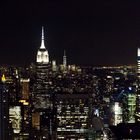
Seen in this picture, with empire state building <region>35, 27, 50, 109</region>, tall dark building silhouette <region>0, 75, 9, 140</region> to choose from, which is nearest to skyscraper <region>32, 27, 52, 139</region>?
empire state building <region>35, 27, 50, 109</region>

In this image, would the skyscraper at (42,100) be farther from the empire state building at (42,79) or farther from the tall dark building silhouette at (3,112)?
the tall dark building silhouette at (3,112)

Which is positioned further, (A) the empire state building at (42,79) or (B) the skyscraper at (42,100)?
(A) the empire state building at (42,79)

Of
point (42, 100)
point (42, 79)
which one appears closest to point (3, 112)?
point (42, 100)

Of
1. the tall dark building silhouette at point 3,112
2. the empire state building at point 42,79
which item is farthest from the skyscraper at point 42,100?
the tall dark building silhouette at point 3,112

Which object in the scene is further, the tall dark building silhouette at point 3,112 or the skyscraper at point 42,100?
the skyscraper at point 42,100

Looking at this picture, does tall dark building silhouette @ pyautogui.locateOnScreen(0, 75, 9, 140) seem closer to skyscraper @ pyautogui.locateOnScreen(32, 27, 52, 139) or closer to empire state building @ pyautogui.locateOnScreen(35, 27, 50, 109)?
skyscraper @ pyautogui.locateOnScreen(32, 27, 52, 139)

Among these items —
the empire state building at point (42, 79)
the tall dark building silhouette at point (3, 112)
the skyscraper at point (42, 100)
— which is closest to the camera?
the tall dark building silhouette at point (3, 112)

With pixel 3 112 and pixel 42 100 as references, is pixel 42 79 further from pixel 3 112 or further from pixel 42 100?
pixel 3 112

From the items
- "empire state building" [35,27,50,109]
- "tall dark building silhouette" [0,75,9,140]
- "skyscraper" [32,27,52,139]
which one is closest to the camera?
"tall dark building silhouette" [0,75,9,140]

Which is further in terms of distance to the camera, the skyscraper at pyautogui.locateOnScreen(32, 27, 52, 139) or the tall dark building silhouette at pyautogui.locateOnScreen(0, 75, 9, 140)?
the skyscraper at pyautogui.locateOnScreen(32, 27, 52, 139)

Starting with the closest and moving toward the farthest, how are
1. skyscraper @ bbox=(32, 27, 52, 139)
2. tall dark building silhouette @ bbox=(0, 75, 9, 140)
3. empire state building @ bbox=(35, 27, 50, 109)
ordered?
tall dark building silhouette @ bbox=(0, 75, 9, 140) → skyscraper @ bbox=(32, 27, 52, 139) → empire state building @ bbox=(35, 27, 50, 109)

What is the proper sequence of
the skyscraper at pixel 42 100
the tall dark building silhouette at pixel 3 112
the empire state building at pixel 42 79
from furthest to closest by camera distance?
the empire state building at pixel 42 79 < the skyscraper at pixel 42 100 < the tall dark building silhouette at pixel 3 112
